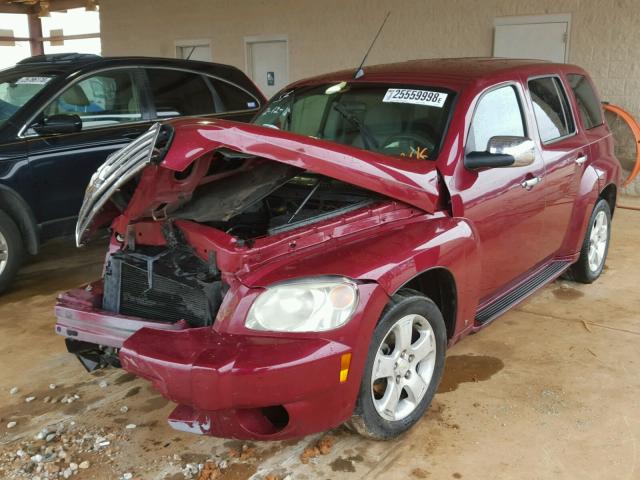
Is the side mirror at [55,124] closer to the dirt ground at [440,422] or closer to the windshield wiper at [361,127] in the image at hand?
the dirt ground at [440,422]

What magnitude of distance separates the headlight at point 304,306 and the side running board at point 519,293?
1.22 m

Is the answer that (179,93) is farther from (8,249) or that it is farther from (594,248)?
(594,248)

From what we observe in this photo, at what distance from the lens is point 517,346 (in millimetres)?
3934

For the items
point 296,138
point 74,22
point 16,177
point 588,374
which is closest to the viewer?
point 296,138

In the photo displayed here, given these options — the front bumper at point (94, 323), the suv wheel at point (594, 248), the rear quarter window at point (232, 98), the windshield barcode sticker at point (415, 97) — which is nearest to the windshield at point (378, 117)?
the windshield barcode sticker at point (415, 97)

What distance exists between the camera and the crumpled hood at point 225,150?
2.53m

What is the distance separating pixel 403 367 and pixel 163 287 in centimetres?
116

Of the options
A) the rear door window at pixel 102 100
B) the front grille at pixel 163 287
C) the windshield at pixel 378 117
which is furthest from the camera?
the rear door window at pixel 102 100

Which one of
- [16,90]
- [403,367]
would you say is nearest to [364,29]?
[16,90]

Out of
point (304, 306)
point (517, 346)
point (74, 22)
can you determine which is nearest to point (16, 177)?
point (304, 306)

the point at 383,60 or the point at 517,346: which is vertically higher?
the point at 383,60

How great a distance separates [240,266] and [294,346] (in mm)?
449

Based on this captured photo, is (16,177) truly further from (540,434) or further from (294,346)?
(540,434)

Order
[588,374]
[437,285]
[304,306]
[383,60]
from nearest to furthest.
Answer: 1. [304,306]
2. [437,285]
3. [588,374]
4. [383,60]
